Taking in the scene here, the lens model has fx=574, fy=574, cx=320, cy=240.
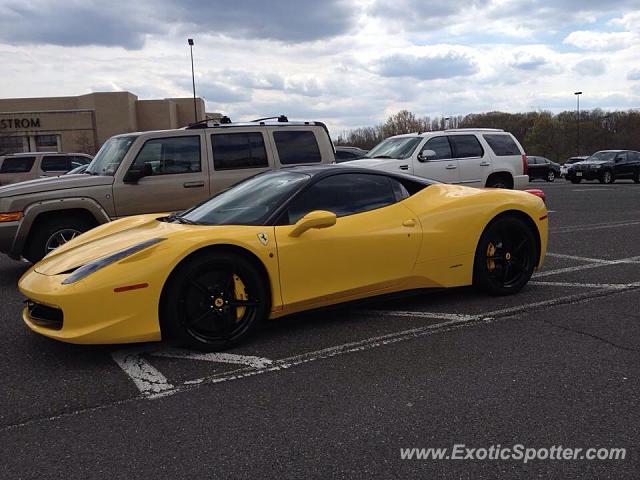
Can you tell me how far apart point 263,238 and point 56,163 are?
14148mm

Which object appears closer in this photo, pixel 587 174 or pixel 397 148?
pixel 397 148

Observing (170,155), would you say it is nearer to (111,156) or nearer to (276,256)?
(111,156)

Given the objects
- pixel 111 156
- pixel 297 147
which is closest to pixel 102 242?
pixel 111 156

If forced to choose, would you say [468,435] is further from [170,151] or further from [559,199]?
[559,199]

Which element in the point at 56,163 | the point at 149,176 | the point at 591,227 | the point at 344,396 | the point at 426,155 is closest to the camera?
the point at 344,396

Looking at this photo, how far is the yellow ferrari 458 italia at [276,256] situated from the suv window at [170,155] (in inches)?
95.8

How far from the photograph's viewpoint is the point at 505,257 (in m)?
5.41

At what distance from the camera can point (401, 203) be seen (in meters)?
4.96

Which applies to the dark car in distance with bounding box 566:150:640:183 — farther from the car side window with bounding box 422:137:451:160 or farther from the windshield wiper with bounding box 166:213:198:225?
the windshield wiper with bounding box 166:213:198:225

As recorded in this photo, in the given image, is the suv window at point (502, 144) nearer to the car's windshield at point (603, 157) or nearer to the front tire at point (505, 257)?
the front tire at point (505, 257)

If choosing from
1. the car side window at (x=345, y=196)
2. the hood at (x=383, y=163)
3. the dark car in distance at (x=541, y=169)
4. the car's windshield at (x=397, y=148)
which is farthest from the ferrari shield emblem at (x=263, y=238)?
the dark car in distance at (x=541, y=169)

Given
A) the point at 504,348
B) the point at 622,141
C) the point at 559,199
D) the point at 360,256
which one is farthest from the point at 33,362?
the point at 622,141

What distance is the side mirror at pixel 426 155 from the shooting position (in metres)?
11.1

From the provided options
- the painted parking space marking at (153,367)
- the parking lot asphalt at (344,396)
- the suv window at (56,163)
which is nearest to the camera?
the parking lot asphalt at (344,396)
